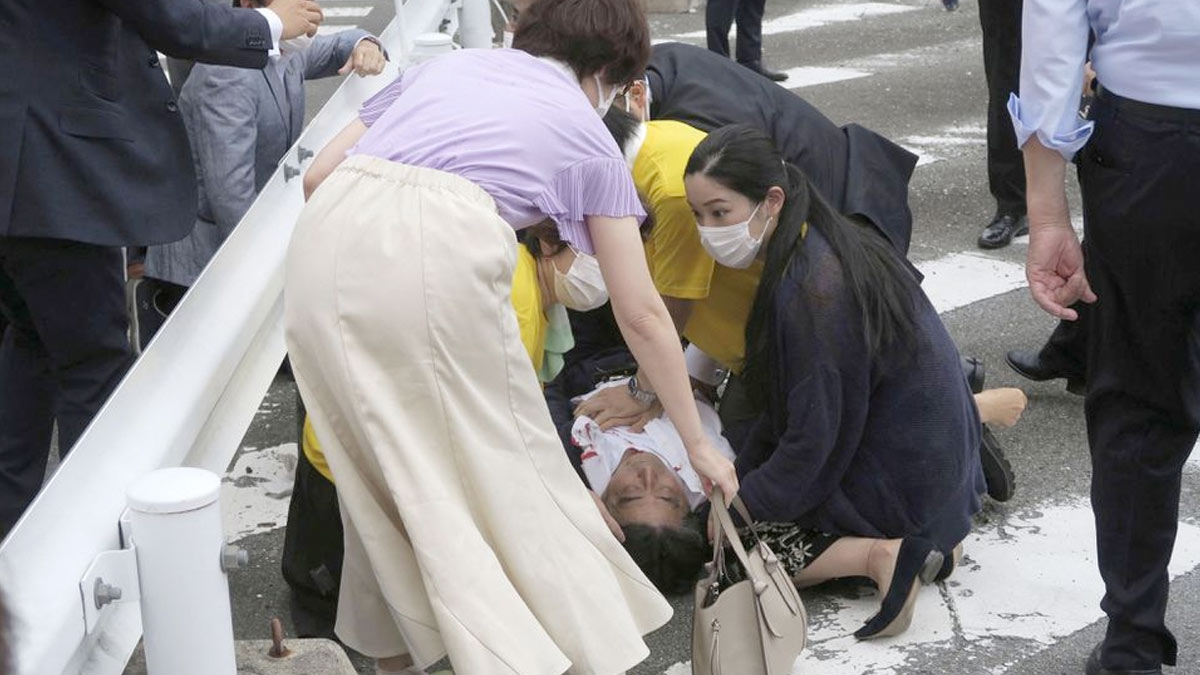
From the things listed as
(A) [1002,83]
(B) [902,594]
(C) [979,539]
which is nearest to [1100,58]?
(B) [902,594]

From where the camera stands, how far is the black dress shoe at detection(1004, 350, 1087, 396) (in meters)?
5.01

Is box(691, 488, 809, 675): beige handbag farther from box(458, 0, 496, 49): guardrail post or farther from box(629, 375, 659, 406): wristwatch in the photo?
box(458, 0, 496, 49): guardrail post

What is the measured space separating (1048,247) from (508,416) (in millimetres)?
1090

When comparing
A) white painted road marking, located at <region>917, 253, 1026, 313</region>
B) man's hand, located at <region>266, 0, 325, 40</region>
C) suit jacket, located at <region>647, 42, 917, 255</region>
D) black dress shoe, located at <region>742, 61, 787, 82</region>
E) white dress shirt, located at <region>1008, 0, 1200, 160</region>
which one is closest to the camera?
white dress shirt, located at <region>1008, 0, 1200, 160</region>

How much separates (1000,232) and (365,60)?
2854mm

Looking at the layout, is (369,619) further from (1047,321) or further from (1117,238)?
(1047,321)

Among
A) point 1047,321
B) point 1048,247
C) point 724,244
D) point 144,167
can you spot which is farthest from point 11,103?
point 1047,321

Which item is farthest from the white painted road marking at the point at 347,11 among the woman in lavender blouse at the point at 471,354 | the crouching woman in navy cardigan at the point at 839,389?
the woman in lavender blouse at the point at 471,354

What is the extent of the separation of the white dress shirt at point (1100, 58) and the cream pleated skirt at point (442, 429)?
3.37 feet

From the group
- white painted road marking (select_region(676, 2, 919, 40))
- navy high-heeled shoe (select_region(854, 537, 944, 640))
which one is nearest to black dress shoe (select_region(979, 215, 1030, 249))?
navy high-heeled shoe (select_region(854, 537, 944, 640))

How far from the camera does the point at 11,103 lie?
3.32 meters

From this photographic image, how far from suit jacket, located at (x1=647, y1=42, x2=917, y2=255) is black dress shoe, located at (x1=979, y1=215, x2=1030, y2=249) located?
1.66 metres

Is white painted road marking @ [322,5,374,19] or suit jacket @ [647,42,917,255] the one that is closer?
suit jacket @ [647,42,917,255]

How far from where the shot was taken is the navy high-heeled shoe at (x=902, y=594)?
368cm
